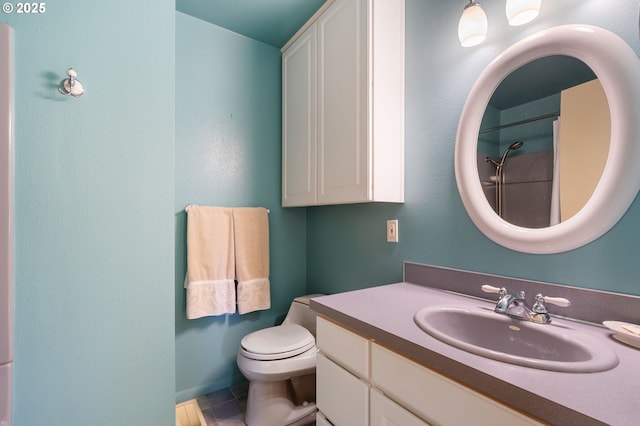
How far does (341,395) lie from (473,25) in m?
1.48

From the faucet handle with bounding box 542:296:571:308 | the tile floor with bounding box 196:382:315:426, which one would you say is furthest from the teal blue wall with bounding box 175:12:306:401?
the faucet handle with bounding box 542:296:571:308

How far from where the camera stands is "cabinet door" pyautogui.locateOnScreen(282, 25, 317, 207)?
67.6 inches

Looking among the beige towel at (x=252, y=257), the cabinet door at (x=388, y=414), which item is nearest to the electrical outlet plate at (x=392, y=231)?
the cabinet door at (x=388, y=414)

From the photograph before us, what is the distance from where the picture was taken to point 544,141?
3.14 ft

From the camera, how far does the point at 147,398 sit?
1.19 metres

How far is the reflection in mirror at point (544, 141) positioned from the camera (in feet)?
2.79

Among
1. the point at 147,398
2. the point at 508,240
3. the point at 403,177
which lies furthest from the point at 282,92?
the point at 147,398

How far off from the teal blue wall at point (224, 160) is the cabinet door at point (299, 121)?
0.14 meters

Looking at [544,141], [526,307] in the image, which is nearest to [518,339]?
[526,307]

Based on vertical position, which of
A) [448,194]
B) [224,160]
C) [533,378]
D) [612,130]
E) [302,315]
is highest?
[224,160]

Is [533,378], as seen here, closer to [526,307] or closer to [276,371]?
[526,307]

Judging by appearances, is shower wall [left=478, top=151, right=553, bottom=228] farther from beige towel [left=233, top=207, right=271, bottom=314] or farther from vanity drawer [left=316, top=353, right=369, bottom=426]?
beige towel [left=233, top=207, right=271, bottom=314]

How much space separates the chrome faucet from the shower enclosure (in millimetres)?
1686

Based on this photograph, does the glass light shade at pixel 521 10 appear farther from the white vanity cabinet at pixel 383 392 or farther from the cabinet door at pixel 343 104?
the white vanity cabinet at pixel 383 392
